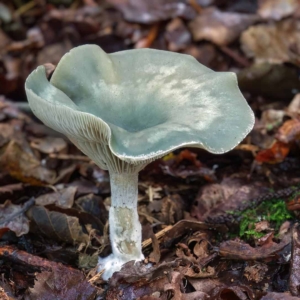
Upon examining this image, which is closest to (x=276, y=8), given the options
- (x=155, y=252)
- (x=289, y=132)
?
(x=289, y=132)

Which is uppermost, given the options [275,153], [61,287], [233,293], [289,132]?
[61,287]

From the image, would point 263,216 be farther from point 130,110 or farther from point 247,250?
point 130,110

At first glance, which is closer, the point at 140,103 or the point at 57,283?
the point at 57,283

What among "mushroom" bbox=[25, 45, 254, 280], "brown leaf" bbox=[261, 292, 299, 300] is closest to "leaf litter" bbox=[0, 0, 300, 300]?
"brown leaf" bbox=[261, 292, 299, 300]

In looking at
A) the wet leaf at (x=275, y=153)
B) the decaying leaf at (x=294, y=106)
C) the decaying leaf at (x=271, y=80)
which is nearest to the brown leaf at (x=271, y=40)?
the decaying leaf at (x=271, y=80)

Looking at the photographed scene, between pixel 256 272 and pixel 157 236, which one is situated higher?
pixel 256 272

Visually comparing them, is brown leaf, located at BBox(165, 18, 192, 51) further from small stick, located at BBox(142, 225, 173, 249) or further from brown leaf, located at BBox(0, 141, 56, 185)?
small stick, located at BBox(142, 225, 173, 249)

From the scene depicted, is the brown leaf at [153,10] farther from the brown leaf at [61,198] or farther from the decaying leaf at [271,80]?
the brown leaf at [61,198]

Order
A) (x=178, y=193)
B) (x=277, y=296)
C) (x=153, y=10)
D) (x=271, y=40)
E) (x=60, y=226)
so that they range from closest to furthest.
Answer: (x=277, y=296), (x=60, y=226), (x=178, y=193), (x=271, y=40), (x=153, y=10)
